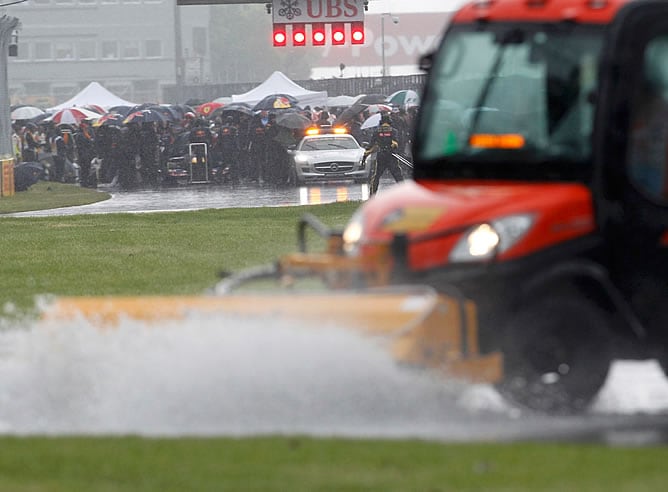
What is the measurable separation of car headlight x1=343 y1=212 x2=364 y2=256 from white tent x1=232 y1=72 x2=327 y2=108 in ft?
170

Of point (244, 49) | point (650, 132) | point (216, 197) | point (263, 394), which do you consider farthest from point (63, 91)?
point (263, 394)

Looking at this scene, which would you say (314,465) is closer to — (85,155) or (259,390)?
(259,390)

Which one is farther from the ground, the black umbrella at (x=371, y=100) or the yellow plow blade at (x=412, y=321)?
the yellow plow blade at (x=412, y=321)

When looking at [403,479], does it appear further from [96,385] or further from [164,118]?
[164,118]

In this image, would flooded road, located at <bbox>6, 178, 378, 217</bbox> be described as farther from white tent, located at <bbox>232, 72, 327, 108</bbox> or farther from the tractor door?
the tractor door

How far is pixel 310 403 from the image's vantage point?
8.16m

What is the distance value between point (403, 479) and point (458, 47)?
3.33 m

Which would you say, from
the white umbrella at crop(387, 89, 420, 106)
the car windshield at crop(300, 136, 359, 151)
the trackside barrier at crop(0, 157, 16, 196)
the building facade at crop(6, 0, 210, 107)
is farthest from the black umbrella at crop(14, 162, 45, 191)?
the building facade at crop(6, 0, 210, 107)

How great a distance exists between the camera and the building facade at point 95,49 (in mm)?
138000

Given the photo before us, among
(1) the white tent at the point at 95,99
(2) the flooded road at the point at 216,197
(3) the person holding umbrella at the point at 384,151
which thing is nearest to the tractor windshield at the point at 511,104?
(3) the person holding umbrella at the point at 384,151

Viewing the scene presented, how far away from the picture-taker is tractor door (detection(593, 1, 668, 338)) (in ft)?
27.6

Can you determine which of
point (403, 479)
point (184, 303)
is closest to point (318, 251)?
point (184, 303)

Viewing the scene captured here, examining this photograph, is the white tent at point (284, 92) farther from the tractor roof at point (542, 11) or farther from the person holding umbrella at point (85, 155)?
the tractor roof at point (542, 11)

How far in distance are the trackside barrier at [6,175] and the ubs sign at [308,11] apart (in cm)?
764
